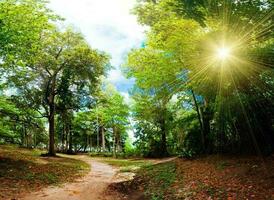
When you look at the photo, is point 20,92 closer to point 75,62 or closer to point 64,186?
point 75,62

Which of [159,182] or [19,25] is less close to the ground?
[19,25]

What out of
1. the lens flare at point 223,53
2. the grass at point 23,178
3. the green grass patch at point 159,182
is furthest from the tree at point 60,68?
the lens flare at point 223,53

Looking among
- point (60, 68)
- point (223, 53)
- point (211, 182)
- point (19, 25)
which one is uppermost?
point (60, 68)

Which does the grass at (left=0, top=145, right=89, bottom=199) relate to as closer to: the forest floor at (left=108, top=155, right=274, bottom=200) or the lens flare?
the forest floor at (left=108, top=155, right=274, bottom=200)

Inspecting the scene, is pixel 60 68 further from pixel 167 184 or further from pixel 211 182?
pixel 211 182

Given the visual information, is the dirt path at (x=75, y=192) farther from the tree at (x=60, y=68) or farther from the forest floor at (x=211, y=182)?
the tree at (x=60, y=68)

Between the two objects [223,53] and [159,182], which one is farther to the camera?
[159,182]

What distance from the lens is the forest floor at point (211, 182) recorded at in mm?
7973

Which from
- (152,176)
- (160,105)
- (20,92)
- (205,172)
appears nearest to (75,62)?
(20,92)

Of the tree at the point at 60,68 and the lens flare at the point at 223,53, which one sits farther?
the tree at the point at 60,68

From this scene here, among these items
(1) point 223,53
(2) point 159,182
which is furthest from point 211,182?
(1) point 223,53

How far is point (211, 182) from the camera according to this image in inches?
384

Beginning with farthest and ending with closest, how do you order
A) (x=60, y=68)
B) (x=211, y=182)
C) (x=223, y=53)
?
(x=60, y=68) < (x=223, y=53) < (x=211, y=182)

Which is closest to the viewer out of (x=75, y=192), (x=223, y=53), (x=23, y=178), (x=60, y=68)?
(x=223, y=53)
